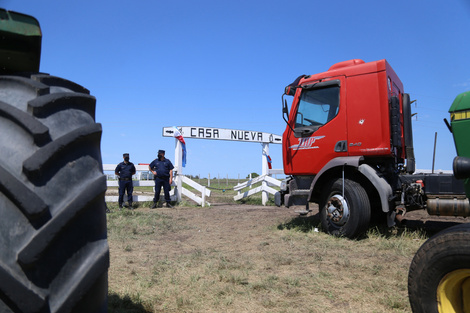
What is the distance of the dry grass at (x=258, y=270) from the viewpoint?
3.18 metres

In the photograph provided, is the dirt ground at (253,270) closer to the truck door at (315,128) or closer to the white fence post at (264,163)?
the truck door at (315,128)

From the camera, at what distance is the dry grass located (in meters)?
3.18

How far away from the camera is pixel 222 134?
13523 mm

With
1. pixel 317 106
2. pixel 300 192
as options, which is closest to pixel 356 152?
pixel 317 106

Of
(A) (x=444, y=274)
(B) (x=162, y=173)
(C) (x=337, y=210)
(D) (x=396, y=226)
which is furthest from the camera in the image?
(B) (x=162, y=173)

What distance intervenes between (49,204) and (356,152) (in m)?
5.36

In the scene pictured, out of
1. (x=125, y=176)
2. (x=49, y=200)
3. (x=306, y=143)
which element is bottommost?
(x=125, y=176)

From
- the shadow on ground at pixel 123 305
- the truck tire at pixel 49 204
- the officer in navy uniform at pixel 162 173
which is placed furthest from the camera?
the officer in navy uniform at pixel 162 173

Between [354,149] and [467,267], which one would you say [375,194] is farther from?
[467,267]

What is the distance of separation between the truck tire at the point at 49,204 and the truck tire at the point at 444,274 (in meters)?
1.96

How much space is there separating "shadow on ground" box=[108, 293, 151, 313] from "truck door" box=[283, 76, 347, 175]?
4.12 m

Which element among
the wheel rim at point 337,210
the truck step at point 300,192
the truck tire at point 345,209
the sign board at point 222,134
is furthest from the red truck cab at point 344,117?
the sign board at point 222,134

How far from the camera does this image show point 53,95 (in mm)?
1517

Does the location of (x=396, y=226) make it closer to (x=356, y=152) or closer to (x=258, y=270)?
(x=356, y=152)
